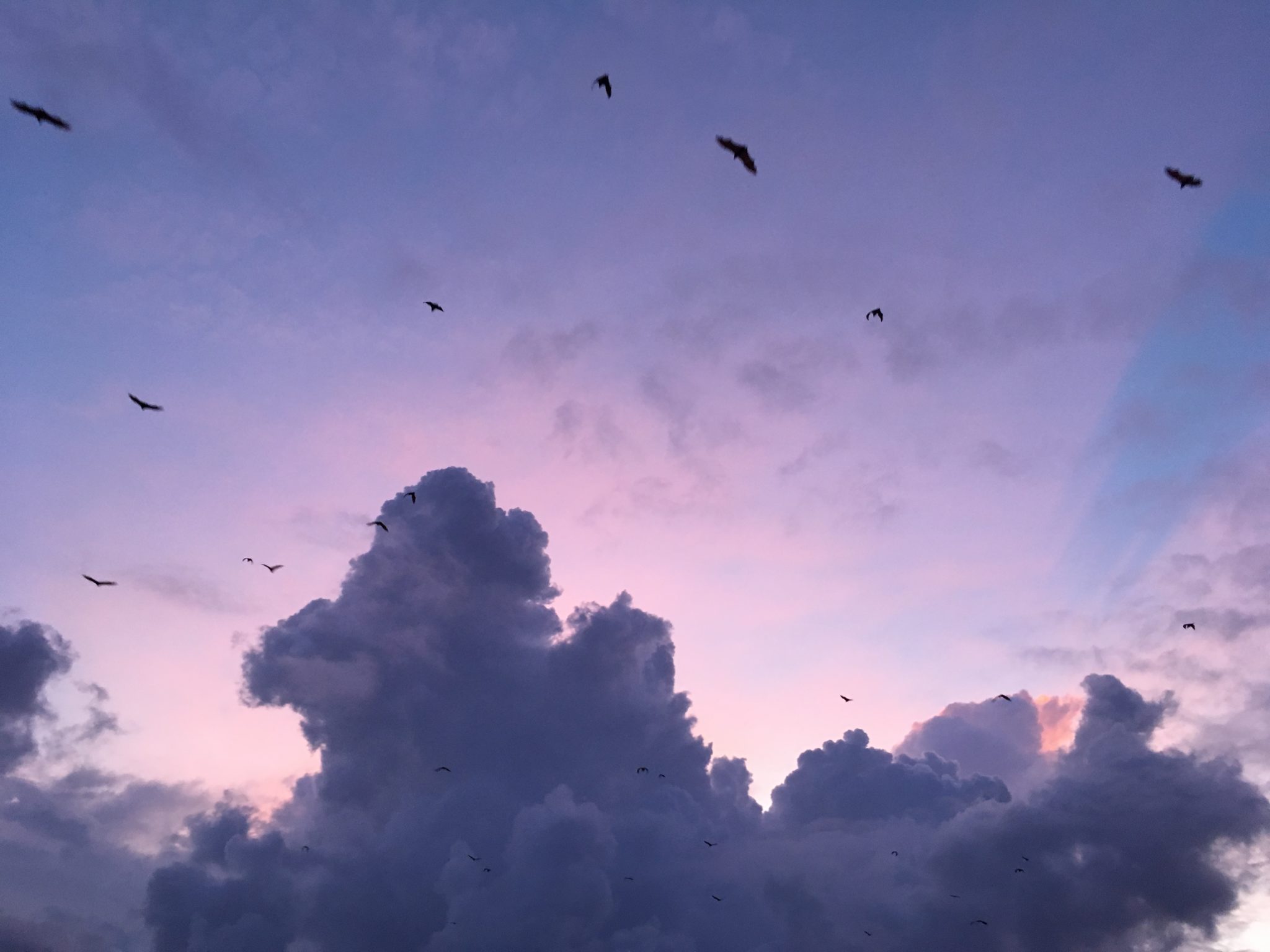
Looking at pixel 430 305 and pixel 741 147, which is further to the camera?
pixel 430 305

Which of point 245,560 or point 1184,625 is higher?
point 1184,625

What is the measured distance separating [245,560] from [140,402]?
114 ft

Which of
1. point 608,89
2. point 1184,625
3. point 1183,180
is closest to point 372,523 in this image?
point 608,89

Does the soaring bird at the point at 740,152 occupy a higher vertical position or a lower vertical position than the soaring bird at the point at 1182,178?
lower

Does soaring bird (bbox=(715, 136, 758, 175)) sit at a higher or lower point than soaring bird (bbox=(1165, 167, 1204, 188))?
lower

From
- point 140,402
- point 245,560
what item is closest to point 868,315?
point 140,402

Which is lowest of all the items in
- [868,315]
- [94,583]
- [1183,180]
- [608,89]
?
[94,583]

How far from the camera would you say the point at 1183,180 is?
156 feet

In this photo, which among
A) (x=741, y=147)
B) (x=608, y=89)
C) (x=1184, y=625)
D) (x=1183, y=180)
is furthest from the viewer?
(x=1184, y=625)

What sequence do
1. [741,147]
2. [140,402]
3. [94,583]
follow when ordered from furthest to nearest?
[94,583] < [140,402] < [741,147]

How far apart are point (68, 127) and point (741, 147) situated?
3597 centimetres

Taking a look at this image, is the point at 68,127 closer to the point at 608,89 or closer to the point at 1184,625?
the point at 608,89

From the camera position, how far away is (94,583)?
69.2m

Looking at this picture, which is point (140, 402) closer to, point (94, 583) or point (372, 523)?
point (94, 583)
